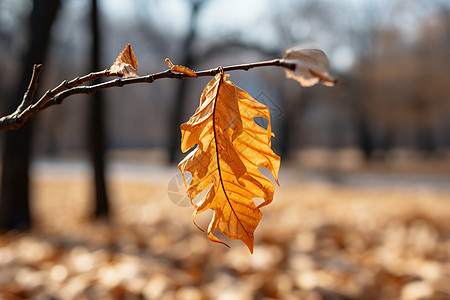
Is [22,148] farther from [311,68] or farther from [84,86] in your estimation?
[311,68]

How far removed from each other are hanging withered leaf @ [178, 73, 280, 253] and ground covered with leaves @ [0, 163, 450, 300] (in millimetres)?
126

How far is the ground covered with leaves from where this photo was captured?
1753 mm

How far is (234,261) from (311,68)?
187 centimetres

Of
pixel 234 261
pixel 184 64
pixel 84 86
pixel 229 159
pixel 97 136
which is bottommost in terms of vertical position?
pixel 234 261

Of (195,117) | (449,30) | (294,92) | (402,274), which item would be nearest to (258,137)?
(195,117)

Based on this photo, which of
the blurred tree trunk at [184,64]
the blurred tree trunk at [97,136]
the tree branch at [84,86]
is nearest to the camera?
the tree branch at [84,86]

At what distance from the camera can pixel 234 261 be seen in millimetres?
2201

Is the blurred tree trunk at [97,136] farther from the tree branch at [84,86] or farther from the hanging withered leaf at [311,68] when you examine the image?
the hanging withered leaf at [311,68]

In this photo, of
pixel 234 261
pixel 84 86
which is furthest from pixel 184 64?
pixel 84 86

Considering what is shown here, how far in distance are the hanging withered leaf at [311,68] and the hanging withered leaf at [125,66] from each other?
8.5 inches

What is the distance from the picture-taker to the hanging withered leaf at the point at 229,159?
0.51 metres

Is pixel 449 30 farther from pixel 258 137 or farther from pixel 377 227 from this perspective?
pixel 258 137

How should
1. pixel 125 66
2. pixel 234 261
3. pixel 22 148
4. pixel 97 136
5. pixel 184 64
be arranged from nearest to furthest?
pixel 125 66 → pixel 234 261 → pixel 22 148 → pixel 97 136 → pixel 184 64

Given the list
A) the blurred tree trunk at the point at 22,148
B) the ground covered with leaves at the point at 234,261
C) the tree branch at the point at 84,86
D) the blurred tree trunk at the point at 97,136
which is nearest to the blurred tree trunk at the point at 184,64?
the blurred tree trunk at the point at 97,136
